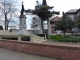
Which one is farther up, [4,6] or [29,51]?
[4,6]

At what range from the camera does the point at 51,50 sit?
354 inches

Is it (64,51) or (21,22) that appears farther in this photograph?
(21,22)

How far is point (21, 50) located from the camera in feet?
38.9

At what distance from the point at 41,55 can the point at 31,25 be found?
159 feet

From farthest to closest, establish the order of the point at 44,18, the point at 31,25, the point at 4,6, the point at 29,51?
the point at 31,25, the point at 4,6, the point at 44,18, the point at 29,51

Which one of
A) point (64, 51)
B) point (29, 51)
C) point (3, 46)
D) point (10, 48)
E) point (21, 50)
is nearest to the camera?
point (64, 51)

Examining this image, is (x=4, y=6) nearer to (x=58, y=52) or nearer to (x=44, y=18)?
(x=44, y=18)

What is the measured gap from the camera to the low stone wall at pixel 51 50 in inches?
304

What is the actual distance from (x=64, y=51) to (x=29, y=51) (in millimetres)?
3424

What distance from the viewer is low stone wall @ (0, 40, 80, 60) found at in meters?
7.72

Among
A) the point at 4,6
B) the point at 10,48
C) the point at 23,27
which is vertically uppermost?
the point at 4,6

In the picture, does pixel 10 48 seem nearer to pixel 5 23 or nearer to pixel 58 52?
pixel 58 52

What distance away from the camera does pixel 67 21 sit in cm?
3356

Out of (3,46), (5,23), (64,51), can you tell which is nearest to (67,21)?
(5,23)
